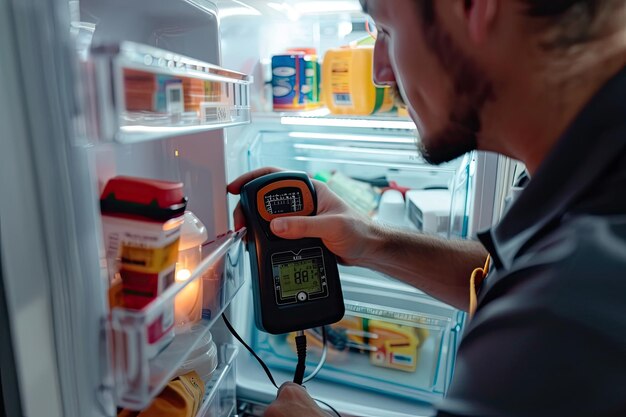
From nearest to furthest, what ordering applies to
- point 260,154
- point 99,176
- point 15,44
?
point 15,44 → point 99,176 → point 260,154

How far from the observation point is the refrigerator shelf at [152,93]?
427mm

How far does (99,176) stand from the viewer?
722 millimetres

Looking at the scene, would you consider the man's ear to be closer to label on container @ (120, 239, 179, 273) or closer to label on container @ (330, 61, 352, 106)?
label on container @ (120, 239, 179, 273)

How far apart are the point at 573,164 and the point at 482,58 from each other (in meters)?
0.16

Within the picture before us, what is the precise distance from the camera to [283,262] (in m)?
0.88

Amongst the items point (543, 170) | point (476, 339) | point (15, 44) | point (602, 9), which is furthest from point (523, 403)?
point (15, 44)

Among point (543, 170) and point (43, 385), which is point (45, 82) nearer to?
point (43, 385)

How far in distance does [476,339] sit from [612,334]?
0.13m

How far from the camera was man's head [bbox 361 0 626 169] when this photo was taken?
0.56m

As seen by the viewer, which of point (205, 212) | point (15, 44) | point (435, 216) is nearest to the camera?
point (15, 44)

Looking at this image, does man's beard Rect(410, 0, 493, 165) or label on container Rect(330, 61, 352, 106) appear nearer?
man's beard Rect(410, 0, 493, 165)

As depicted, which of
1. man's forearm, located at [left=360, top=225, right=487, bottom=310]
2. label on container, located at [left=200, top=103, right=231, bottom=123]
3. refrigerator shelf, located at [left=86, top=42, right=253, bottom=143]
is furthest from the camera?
man's forearm, located at [left=360, top=225, right=487, bottom=310]

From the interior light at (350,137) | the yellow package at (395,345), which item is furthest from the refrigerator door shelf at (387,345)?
the interior light at (350,137)

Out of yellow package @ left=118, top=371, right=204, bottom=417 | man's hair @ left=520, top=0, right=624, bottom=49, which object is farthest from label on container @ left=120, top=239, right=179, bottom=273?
man's hair @ left=520, top=0, right=624, bottom=49
